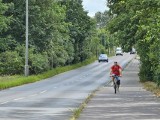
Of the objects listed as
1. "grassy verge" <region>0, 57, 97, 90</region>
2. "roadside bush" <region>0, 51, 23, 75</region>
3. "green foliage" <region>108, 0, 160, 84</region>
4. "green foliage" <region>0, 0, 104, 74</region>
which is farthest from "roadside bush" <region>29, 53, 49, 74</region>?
"green foliage" <region>108, 0, 160, 84</region>

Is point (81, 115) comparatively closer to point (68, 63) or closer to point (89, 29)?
point (68, 63)

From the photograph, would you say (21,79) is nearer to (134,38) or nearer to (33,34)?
(134,38)

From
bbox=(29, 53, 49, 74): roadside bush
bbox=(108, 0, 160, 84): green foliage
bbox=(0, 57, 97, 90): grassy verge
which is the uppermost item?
bbox=(108, 0, 160, 84): green foliage

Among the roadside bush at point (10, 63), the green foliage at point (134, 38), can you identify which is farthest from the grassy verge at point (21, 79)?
the green foliage at point (134, 38)

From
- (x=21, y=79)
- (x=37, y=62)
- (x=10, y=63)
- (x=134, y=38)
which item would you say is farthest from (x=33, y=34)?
(x=134, y=38)

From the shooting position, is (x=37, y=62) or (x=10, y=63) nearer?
(x=10, y=63)

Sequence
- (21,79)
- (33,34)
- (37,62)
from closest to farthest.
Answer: (21,79) → (37,62) → (33,34)

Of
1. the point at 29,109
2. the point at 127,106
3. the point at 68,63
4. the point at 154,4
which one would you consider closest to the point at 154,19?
the point at 154,4

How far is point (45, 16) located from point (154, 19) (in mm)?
36163

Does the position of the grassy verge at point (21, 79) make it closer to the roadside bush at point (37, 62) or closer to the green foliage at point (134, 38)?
the roadside bush at point (37, 62)

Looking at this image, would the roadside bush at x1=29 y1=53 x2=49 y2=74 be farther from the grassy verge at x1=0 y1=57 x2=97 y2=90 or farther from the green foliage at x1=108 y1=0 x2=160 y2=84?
the green foliage at x1=108 y1=0 x2=160 y2=84

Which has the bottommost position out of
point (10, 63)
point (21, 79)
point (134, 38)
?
point (21, 79)

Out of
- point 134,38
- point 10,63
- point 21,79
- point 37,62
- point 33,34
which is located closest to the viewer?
point 134,38

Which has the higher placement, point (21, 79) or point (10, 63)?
point (10, 63)
